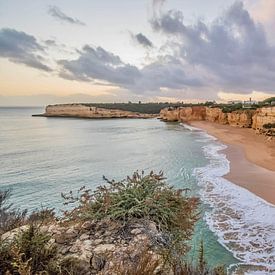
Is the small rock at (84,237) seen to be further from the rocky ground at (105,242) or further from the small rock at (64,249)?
the small rock at (64,249)

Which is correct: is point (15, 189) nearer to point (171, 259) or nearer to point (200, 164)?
point (200, 164)

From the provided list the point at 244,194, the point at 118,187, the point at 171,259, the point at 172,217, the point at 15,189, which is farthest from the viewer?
the point at 15,189

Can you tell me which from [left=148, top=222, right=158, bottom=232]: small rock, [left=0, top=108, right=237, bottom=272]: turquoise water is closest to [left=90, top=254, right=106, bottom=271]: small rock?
[left=148, top=222, right=158, bottom=232]: small rock

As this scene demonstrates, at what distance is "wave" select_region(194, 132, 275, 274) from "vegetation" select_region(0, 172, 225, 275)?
426 cm

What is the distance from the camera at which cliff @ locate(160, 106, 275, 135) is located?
45.8 m

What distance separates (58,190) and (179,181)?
6.25 m

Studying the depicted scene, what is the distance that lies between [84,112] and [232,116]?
223 feet

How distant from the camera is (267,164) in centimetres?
2289

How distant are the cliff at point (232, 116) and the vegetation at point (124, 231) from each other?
135 ft

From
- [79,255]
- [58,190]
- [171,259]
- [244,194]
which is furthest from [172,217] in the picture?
[58,190]

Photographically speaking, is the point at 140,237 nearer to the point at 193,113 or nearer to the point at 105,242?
the point at 105,242

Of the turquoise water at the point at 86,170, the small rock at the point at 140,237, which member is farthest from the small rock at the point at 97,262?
the turquoise water at the point at 86,170

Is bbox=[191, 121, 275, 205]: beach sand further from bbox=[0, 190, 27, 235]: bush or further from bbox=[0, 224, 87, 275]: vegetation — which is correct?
bbox=[0, 224, 87, 275]: vegetation

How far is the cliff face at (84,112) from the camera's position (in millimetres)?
115375
